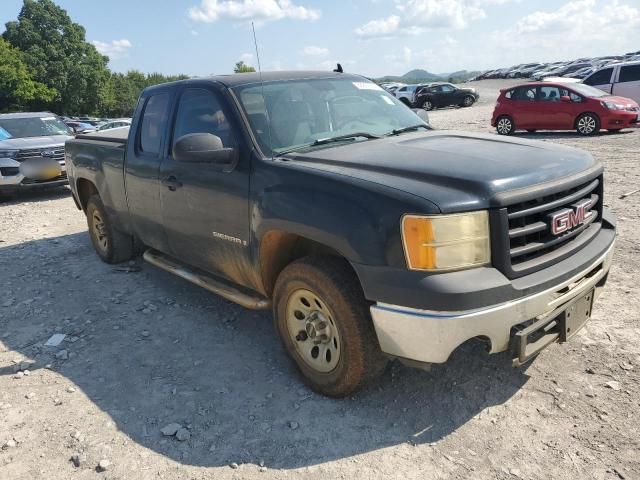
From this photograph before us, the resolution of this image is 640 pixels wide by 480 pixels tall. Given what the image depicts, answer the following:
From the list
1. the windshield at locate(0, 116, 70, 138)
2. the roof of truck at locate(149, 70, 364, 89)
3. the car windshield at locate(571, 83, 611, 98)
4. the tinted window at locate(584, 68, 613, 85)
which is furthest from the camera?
the tinted window at locate(584, 68, 613, 85)

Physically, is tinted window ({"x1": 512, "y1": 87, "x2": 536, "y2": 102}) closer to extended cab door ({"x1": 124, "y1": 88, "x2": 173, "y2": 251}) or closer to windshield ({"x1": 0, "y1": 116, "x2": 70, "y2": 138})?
windshield ({"x1": 0, "y1": 116, "x2": 70, "y2": 138})

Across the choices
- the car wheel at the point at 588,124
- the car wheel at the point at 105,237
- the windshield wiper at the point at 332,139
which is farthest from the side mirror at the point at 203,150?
the car wheel at the point at 588,124

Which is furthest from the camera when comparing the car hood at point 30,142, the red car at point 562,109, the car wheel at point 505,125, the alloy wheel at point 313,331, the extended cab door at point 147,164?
the car wheel at point 505,125

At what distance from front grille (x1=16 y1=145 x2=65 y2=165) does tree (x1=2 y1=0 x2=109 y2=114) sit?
53248 mm

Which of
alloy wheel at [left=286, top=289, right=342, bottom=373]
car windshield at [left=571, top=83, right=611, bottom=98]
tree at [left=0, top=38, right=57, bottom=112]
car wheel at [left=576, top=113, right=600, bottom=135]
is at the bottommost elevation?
car wheel at [left=576, top=113, right=600, bottom=135]

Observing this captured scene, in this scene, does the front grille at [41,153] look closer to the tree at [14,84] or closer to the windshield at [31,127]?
the windshield at [31,127]

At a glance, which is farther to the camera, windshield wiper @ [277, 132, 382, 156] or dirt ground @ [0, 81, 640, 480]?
windshield wiper @ [277, 132, 382, 156]

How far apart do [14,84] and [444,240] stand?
2240 inches

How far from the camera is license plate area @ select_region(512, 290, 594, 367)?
8.85 ft

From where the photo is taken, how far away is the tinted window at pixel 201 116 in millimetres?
3773

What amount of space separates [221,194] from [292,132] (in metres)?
0.63

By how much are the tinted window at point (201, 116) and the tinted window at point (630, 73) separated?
1661 centimetres

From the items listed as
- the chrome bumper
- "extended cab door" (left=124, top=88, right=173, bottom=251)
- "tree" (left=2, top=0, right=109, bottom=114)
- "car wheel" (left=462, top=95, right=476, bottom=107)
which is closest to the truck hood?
the chrome bumper

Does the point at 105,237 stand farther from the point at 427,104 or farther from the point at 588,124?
the point at 427,104
